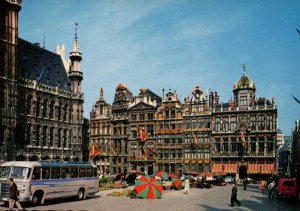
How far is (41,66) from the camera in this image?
60.0 m

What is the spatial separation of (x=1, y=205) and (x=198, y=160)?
151ft

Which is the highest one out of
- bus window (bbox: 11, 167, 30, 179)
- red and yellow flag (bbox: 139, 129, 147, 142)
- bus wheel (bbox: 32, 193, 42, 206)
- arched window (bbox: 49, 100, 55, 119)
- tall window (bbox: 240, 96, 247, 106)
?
tall window (bbox: 240, 96, 247, 106)

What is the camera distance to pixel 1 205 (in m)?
21.5

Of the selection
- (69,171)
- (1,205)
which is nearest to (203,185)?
(69,171)

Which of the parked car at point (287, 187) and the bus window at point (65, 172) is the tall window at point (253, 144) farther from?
the bus window at point (65, 172)

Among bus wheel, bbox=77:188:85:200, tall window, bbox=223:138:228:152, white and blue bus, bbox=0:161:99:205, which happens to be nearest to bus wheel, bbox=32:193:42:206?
white and blue bus, bbox=0:161:99:205

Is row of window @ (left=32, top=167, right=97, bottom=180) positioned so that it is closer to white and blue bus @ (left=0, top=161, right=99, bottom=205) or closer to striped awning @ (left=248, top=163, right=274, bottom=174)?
white and blue bus @ (left=0, top=161, right=99, bottom=205)

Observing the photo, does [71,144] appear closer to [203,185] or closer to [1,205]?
[203,185]

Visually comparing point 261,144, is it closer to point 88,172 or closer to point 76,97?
point 76,97

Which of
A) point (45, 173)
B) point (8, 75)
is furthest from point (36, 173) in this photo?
point (8, 75)

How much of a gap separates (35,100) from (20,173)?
3459 cm

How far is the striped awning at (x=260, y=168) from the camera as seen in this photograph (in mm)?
58825

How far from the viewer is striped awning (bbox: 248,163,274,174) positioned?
58.8 metres

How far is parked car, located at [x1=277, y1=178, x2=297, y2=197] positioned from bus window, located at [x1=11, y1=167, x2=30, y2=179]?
19697 mm
